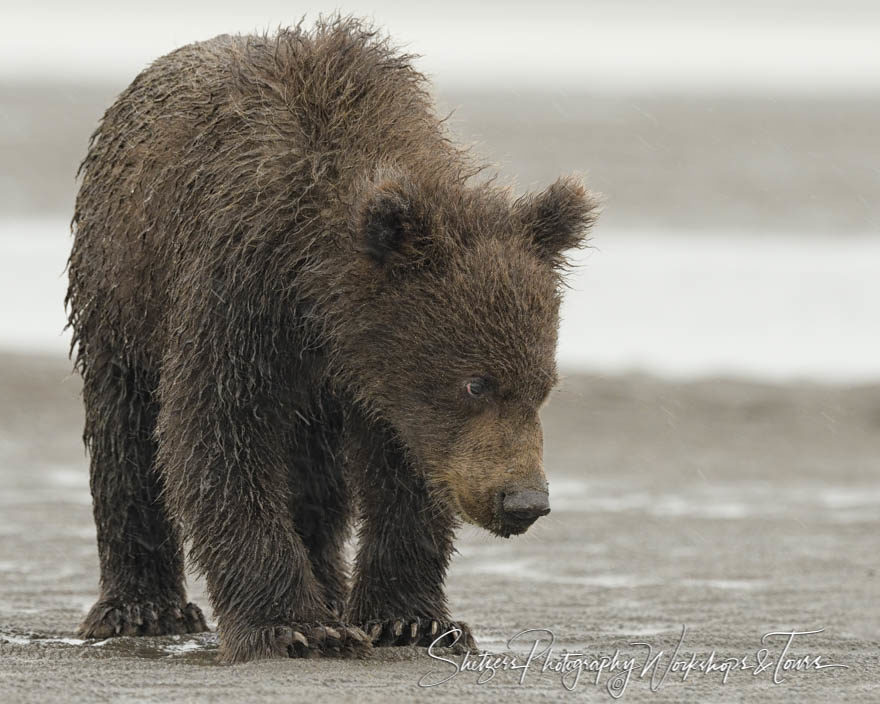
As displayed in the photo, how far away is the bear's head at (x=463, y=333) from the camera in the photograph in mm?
6289

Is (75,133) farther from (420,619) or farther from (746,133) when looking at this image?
(420,619)

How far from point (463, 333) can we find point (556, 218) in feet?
2.28

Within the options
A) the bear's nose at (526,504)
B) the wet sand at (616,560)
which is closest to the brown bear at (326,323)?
the bear's nose at (526,504)

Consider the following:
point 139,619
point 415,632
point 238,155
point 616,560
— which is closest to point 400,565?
point 415,632

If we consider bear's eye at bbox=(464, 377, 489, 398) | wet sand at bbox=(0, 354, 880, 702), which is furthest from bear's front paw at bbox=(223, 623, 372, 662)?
bear's eye at bbox=(464, 377, 489, 398)

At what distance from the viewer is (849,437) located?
1421cm

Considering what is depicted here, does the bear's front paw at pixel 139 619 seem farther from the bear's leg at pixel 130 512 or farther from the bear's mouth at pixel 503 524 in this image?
the bear's mouth at pixel 503 524

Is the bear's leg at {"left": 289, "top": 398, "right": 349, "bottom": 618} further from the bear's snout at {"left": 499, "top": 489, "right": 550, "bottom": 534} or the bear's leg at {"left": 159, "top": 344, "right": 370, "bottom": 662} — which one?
the bear's snout at {"left": 499, "top": 489, "right": 550, "bottom": 534}

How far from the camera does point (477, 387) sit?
6348mm

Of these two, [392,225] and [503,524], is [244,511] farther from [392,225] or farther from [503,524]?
[392,225]

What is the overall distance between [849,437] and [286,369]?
8.34m

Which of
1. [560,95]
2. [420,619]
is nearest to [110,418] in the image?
[420,619]

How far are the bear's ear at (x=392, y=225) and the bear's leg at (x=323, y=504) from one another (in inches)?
48.3

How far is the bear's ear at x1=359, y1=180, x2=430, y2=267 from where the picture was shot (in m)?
6.39
